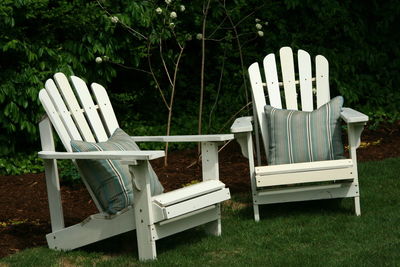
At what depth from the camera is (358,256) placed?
3.54 metres

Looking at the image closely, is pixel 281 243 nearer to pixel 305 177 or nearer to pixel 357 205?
pixel 305 177

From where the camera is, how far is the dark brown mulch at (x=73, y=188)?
4375 millimetres

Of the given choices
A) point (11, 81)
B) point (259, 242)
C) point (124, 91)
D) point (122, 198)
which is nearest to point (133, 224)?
point (122, 198)

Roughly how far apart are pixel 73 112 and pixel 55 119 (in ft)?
0.72

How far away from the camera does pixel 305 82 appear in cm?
503

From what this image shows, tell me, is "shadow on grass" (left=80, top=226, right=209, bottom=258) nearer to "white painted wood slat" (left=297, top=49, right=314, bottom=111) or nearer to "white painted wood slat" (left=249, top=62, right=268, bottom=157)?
"white painted wood slat" (left=249, top=62, right=268, bottom=157)

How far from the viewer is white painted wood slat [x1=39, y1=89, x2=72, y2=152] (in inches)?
158

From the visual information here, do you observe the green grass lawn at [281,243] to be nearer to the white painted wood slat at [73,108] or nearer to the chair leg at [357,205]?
the chair leg at [357,205]

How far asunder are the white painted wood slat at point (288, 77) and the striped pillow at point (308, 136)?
39cm

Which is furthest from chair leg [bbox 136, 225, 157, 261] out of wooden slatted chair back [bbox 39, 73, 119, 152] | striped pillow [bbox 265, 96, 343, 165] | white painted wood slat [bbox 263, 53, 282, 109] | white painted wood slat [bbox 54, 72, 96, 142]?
white painted wood slat [bbox 263, 53, 282, 109]

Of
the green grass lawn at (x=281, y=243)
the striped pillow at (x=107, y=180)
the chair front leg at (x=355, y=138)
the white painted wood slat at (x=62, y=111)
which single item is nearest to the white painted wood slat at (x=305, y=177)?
the chair front leg at (x=355, y=138)

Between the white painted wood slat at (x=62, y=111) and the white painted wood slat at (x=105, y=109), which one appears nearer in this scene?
the white painted wood slat at (x=62, y=111)

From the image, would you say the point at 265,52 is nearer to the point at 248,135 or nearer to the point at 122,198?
the point at 248,135

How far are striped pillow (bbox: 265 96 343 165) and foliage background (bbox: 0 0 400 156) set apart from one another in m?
1.40
